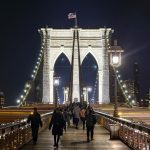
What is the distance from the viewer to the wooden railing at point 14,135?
1362 centimetres

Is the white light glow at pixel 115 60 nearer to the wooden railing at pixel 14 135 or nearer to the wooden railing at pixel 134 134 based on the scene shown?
the wooden railing at pixel 134 134

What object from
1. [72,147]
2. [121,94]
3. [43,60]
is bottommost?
[72,147]

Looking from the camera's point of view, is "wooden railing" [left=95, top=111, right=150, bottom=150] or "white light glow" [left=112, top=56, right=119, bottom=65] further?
"white light glow" [left=112, top=56, right=119, bottom=65]

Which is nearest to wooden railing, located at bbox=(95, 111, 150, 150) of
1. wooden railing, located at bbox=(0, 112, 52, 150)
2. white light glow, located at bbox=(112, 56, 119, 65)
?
white light glow, located at bbox=(112, 56, 119, 65)

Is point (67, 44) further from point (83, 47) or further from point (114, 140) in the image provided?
point (114, 140)

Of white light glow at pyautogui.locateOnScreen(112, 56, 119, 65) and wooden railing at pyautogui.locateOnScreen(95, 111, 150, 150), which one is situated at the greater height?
white light glow at pyautogui.locateOnScreen(112, 56, 119, 65)

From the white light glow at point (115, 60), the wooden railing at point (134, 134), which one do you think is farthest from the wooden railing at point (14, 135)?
→ the white light glow at point (115, 60)

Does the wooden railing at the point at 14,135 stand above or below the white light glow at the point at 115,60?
below

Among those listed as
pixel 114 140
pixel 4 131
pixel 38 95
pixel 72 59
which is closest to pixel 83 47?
pixel 72 59

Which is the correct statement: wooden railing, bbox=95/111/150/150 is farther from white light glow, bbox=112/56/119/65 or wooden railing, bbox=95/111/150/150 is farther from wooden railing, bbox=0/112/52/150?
wooden railing, bbox=0/112/52/150

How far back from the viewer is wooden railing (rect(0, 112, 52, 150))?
1362cm

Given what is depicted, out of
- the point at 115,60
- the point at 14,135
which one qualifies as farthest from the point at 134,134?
the point at 115,60

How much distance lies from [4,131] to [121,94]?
278 ft

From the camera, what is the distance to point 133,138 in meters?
16.4
